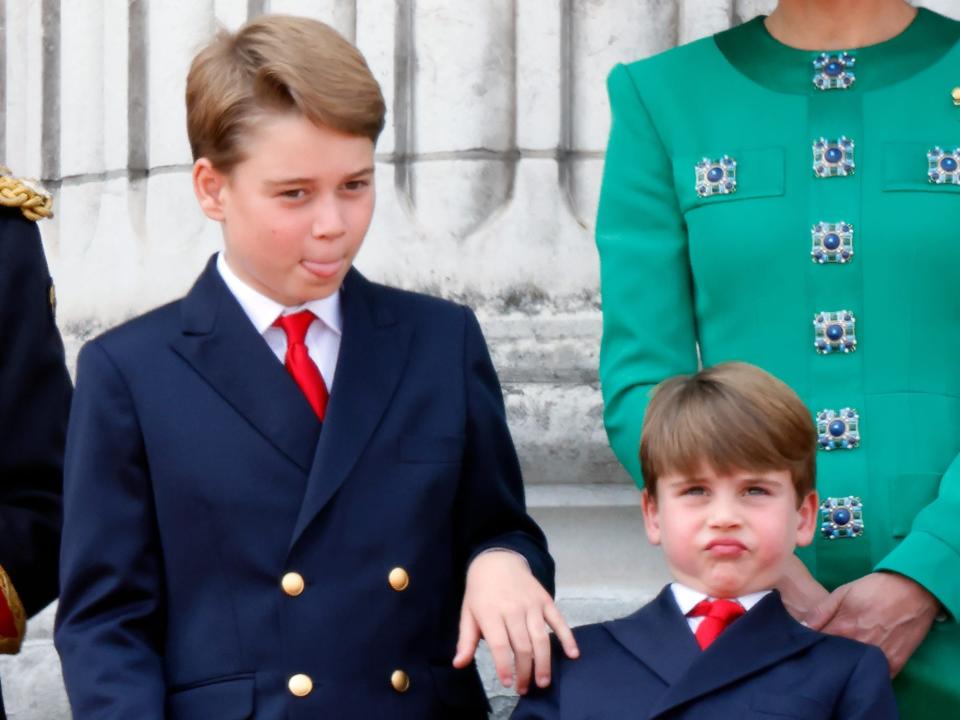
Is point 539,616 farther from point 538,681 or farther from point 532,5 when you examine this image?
point 532,5

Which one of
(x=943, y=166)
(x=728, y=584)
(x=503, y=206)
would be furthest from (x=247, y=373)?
(x=503, y=206)

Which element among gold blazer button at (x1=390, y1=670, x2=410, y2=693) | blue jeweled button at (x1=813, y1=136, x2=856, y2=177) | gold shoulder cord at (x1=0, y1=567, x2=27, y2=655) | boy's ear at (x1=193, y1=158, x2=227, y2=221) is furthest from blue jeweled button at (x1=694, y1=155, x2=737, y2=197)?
gold shoulder cord at (x1=0, y1=567, x2=27, y2=655)

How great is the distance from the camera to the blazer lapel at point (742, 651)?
271 cm

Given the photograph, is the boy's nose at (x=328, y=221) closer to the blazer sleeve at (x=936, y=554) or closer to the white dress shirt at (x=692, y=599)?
the white dress shirt at (x=692, y=599)

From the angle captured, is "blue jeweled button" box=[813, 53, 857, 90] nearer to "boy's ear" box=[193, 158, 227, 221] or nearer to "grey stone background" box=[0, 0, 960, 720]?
"boy's ear" box=[193, 158, 227, 221]

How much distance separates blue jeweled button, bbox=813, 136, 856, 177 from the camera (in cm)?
301

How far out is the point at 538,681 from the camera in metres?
2.75

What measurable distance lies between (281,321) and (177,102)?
1.89m

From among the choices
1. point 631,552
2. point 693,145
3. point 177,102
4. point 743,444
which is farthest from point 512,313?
point 743,444

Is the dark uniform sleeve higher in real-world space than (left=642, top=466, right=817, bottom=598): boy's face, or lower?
lower

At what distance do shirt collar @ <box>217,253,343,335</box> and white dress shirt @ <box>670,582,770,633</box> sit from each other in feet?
1.97

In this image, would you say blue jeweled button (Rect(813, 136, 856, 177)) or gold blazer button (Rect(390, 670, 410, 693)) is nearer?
gold blazer button (Rect(390, 670, 410, 693))

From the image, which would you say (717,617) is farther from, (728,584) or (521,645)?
(521,645)

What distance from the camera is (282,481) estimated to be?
2.82 m
